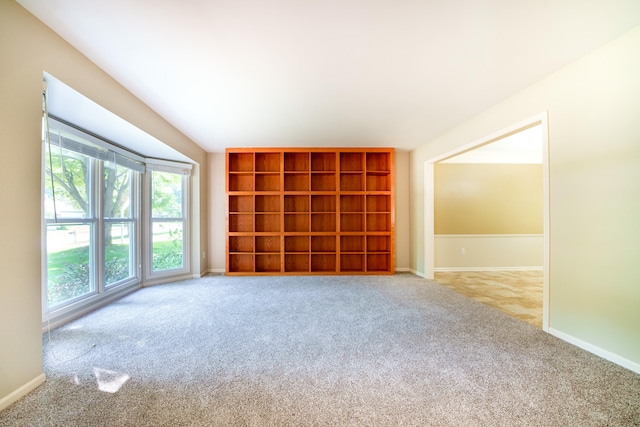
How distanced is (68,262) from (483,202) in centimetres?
662

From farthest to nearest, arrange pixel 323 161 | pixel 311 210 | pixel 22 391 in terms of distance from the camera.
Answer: pixel 323 161 → pixel 311 210 → pixel 22 391

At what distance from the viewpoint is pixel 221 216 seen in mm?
4793

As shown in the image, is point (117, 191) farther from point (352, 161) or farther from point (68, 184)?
point (352, 161)

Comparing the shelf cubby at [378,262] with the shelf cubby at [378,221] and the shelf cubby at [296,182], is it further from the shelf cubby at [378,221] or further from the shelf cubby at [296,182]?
the shelf cubby at [296,182]

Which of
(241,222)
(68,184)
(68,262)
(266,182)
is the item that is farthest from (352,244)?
(68,184)

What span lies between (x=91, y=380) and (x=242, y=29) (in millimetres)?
2545

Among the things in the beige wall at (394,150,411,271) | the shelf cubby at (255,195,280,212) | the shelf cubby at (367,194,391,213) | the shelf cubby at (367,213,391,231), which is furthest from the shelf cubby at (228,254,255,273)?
the beige wall at (394,150,411,271)

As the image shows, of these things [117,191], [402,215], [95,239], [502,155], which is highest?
[502,155]

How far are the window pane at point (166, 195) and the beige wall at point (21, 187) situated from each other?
245 cm

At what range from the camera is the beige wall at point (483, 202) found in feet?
16.4

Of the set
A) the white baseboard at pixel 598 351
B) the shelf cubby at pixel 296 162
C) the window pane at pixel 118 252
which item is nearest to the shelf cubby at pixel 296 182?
the shelf cubby at pixel 296 162

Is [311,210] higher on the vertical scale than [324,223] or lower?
higher

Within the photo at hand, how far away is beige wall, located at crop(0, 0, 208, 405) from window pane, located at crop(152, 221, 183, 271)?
2.57m

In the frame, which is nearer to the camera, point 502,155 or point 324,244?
point 324,244
